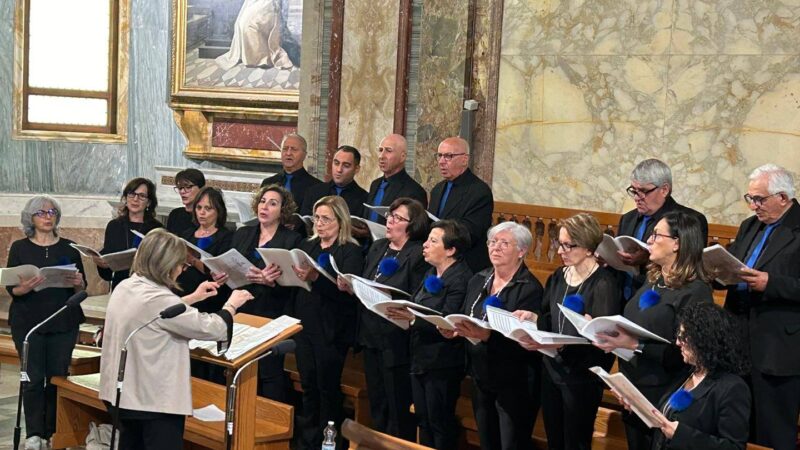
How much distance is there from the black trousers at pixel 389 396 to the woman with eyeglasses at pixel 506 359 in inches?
24.0

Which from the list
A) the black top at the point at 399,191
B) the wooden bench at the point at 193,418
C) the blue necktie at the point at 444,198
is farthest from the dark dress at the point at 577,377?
the black top at the point at 399,191

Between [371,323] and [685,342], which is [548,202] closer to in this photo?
[371,323]

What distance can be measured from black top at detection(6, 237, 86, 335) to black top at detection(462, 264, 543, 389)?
8.38 feet

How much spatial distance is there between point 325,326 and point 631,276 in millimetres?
1805

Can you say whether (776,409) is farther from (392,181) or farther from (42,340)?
(42,340)

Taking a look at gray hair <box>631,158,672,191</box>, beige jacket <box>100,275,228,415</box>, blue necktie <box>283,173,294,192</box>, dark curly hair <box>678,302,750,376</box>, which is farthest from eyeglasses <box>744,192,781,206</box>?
blue necktie <box>283,173,294,192</box>

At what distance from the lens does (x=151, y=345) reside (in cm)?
499

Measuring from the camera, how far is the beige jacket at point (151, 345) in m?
4.96

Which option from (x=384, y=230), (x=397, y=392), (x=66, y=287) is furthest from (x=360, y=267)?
(x=66, y=287)

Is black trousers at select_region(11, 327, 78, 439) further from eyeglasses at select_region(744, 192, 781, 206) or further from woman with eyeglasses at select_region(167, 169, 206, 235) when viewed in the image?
eyeglasses at select_region(744, 192, 781, 206)

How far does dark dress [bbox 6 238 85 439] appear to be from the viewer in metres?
6.74

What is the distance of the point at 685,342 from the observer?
4.35 meters

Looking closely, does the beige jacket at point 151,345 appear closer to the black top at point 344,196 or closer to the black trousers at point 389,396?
the black trousers at point 389,396

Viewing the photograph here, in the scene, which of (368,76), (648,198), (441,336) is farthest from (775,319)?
(368,76)
